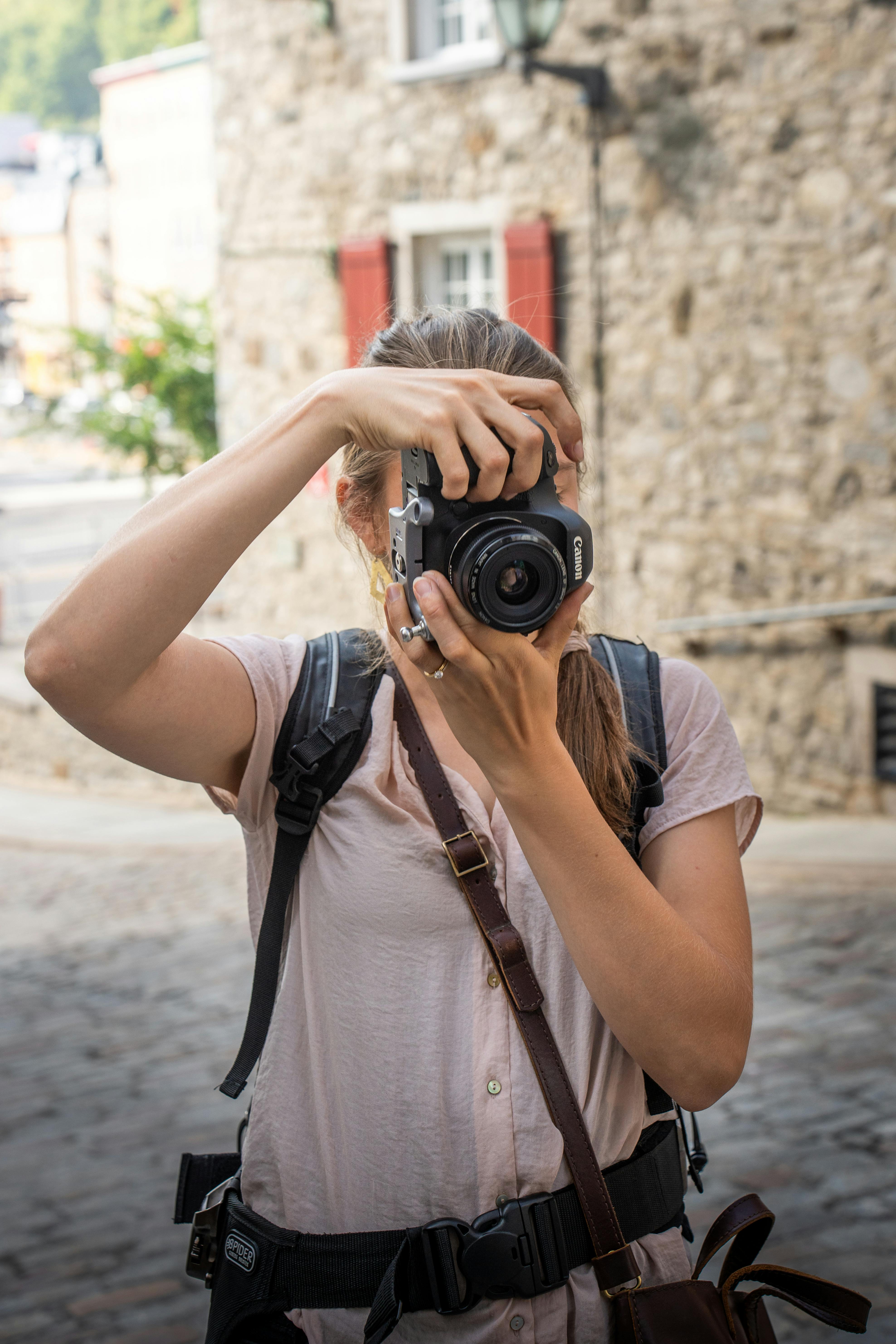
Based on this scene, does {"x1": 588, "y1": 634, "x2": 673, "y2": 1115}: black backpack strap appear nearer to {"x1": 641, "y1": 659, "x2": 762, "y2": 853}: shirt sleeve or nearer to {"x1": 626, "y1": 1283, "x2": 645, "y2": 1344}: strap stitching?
{"x1": 641, "y1": 659, "x2": 762, "y2": 853}: shirt sleeve

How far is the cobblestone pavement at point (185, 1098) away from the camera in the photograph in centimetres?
314

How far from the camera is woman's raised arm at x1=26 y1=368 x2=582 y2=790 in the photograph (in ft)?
4.12

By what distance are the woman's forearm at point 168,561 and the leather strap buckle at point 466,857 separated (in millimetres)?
386

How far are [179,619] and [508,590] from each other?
0.35 m

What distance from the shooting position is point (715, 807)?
1.45 metres

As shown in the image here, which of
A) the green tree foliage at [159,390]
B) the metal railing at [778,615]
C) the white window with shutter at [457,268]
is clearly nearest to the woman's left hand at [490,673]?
the metal railing at [778,615]

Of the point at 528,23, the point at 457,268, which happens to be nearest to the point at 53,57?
the point at 457,268

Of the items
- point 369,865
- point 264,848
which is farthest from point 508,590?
point 264,848

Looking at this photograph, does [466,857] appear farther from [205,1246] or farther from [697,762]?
[205,1246]

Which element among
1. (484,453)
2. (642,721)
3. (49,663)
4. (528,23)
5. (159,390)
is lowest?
(642,721)

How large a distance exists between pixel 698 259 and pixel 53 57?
66.5m

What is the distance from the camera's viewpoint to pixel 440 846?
143cm

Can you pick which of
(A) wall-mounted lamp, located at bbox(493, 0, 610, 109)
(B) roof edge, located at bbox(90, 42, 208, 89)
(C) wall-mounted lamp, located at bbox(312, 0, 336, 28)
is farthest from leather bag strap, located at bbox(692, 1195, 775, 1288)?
(B) roof edge, located at bbox(90, 42, 208, 89)

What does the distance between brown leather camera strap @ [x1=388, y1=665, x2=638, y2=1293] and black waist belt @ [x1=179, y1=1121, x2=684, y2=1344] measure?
0.02 m
